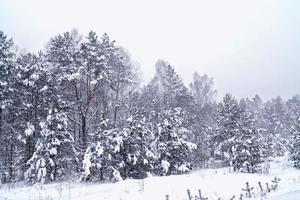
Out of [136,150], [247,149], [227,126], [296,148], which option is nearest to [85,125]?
[136,150]

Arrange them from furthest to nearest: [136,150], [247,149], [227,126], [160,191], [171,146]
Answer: [227,126] → [247,149] → [171,146] → [136,150] → [160,191]

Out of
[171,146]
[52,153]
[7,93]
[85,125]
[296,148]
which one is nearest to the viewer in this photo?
[52,153]

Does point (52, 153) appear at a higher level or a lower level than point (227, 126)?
lower

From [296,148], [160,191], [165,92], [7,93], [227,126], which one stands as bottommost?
[160,191]

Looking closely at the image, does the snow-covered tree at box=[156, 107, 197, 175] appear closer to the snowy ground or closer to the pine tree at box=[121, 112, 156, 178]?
the pine tree at box=[121, 112, 156, 178]

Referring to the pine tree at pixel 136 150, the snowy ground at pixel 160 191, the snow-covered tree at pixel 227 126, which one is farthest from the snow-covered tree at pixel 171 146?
the snow-covered tree at pixel 227 126

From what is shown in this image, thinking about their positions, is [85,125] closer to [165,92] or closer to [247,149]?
[247,149]

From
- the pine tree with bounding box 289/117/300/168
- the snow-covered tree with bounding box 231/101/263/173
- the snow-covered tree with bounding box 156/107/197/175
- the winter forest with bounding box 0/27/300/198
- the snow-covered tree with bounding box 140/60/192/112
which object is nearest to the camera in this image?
the winter forest with bounding box 0/27/300/198

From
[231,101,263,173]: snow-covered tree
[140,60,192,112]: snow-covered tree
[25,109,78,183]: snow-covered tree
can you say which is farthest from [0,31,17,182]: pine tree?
[231,101,263,173]: snow-covered tree

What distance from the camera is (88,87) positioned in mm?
27969

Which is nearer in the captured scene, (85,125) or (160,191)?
(160,191)

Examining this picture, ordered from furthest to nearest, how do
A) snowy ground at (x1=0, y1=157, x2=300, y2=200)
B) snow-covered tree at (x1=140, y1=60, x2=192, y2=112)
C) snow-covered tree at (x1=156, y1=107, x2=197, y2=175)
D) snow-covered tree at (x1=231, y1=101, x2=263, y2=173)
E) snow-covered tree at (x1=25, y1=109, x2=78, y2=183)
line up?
snow-covered tree at (x1=140, y1=60, x2=192, y2=112) < snow-covered tree at (x1=231, y1=101, x2=263, y2=173) < snow-covered tree at (x1=156, y1=107, x2=197, y2=175) < snow-covered tree at (x1=25, y1=109, x2=78, y2=183) < snowy ground at (x1=0, y1=157, x2=300, y2=200)

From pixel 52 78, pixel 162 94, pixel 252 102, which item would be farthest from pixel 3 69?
pixel 252 102

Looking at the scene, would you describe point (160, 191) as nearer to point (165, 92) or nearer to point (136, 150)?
point (136, 150)
